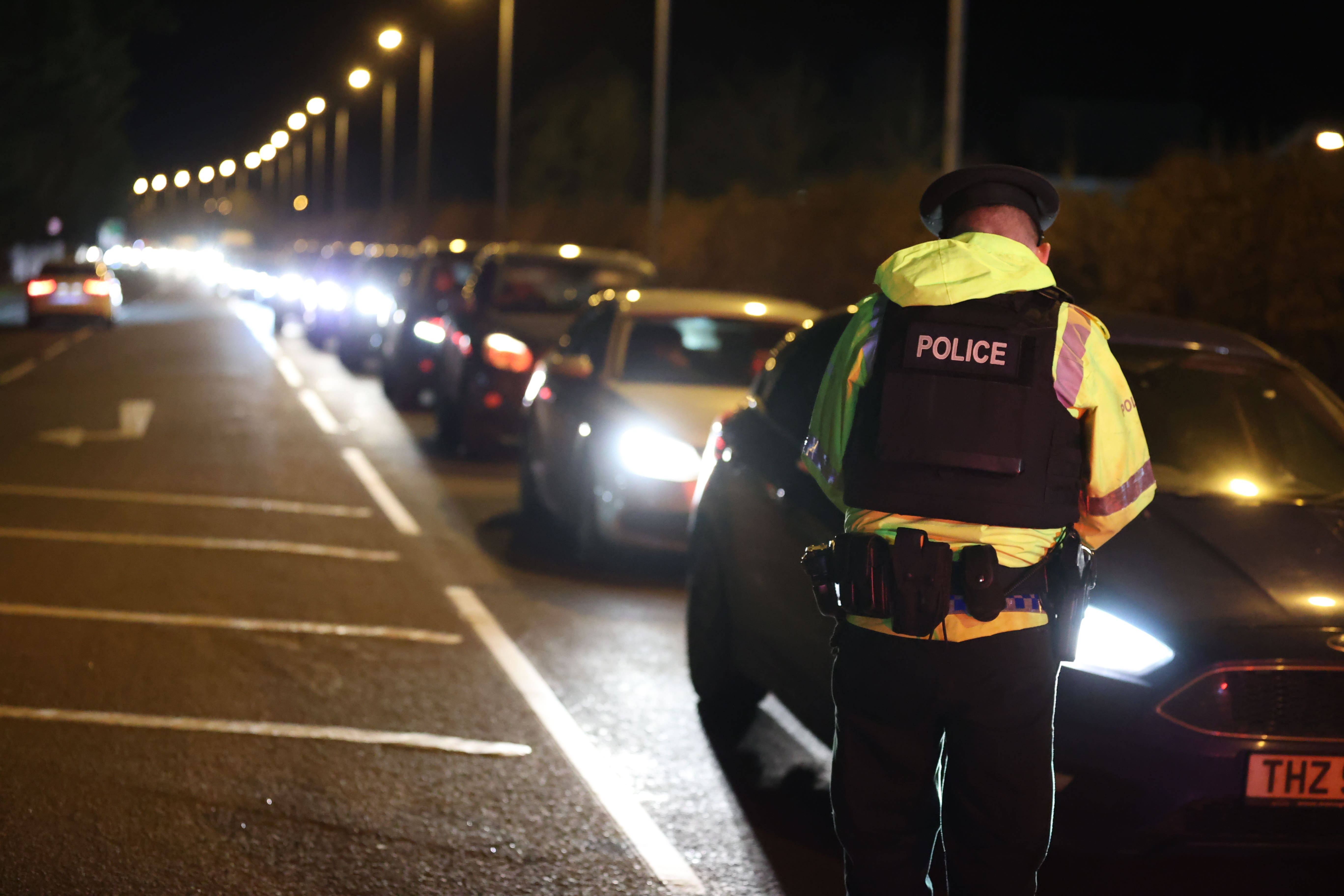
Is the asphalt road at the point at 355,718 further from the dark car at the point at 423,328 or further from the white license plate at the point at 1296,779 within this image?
the dark car at the point at 423,328

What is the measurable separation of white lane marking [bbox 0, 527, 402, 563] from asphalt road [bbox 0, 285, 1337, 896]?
0.09 ft

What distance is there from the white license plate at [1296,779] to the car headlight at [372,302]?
1872 centimetres

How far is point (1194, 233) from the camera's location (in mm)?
15977

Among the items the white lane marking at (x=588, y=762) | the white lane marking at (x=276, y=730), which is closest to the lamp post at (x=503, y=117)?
the white lane marking at (x=588, y=762)

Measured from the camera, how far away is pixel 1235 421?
6.27 meters

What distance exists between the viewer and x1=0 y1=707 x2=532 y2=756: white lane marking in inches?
255

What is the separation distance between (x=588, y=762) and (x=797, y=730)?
3.13 feet

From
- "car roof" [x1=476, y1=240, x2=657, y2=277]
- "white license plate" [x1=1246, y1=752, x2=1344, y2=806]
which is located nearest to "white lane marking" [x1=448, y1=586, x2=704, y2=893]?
"white license plate" [x1=1246, y1=752, x2=1344, y2=806]

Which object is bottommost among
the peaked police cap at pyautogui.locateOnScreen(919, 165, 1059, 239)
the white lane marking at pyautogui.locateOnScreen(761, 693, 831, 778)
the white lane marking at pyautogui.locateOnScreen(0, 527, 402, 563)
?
the white lane marking at pyautogui.locateOnScreen(761, 693, 831, 778)

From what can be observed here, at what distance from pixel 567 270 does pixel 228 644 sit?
833 centimetres

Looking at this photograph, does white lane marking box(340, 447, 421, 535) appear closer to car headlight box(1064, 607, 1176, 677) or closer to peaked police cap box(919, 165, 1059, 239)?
car headlight box(1064, 607, 1176, 677)

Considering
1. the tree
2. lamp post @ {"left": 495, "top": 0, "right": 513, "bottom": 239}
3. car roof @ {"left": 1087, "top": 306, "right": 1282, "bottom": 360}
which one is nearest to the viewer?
car roof @ {"left": 1087, "top": 306, "right": 1282, "bottom": 360}

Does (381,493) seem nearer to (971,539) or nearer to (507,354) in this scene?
(507,354)

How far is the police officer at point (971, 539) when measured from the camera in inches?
140
